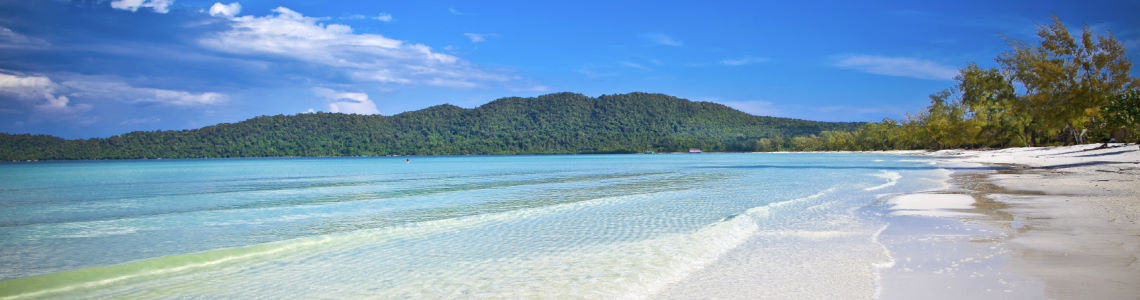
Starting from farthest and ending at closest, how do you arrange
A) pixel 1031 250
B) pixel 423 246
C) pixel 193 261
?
1. pixel 423 246
2. pixel 193 261
3. pixel 1031 250

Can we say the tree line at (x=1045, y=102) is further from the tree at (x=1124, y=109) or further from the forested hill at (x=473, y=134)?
the forested hill at (x=473, y=134)

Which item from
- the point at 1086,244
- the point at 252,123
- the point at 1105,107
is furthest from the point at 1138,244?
the point at 252,123

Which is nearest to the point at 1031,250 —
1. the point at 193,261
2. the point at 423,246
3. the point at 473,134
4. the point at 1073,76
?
the point at 423,246

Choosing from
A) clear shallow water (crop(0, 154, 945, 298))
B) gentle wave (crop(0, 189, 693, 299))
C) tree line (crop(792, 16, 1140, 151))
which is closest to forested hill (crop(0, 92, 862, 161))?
tree line (crop(792, 16, 1140, 151))

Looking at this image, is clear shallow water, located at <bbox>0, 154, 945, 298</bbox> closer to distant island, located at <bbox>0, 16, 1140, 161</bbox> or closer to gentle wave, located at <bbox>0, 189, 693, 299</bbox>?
gentle wave, located at <bbox>0, 189, 693, 299</bbox>

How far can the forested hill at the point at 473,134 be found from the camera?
A: 137 m

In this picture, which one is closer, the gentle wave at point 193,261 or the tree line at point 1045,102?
the gentle wave at point 193,261

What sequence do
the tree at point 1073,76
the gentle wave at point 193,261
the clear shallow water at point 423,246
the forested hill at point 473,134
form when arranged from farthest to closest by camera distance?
the forested hill at point 473,134
the tree at point 1073,76
the gentle wave at point 193,261
the clear shallow water at point 423,246

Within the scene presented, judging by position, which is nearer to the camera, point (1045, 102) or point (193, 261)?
point (193, 261)

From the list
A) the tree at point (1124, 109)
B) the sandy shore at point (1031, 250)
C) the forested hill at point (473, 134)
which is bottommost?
the sandy shore at point (1031, 250)

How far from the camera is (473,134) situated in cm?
17575

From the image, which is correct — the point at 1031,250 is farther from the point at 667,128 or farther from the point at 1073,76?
the point at 667,128

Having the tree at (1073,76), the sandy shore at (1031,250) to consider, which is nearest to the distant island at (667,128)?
the tree at (1073,76)

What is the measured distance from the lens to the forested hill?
5384 inches
